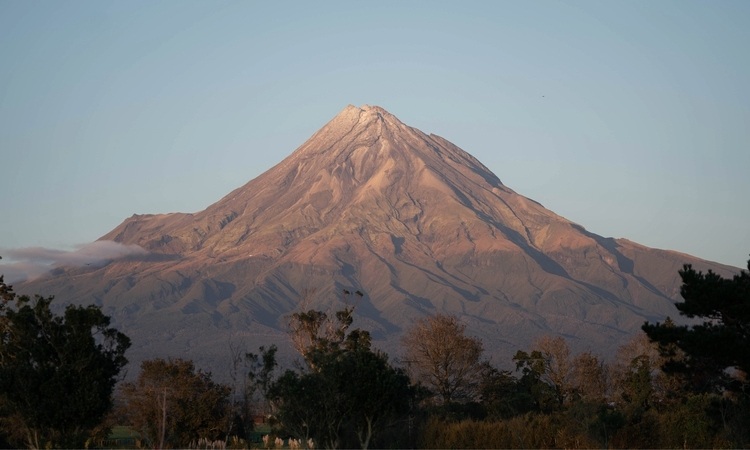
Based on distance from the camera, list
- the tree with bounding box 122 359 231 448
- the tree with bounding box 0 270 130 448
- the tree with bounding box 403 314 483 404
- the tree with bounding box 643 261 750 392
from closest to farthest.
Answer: the tree with bounding box 643 261 750 392
the tree with bounding box 0 270 130 448
the tree with bounding box 122 359 231 448
the tree with bounding box 403 314 483 404

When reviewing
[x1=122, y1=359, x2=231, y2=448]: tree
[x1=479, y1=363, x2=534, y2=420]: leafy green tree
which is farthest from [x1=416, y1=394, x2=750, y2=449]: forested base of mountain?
[x1=122, y1=359, x2=231, y2=448]: tree

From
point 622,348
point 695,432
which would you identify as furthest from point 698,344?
point 622,348

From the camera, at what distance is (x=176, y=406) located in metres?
56.8

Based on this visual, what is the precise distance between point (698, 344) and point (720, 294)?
6.92 feet

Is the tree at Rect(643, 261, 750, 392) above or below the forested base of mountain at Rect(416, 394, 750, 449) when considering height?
above

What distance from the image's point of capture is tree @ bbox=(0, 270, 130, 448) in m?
40.5

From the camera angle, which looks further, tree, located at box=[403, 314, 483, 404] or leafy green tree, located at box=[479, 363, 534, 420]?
tree, located at box=[403, 314, 483, 404]

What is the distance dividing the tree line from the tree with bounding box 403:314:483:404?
21.7 feet

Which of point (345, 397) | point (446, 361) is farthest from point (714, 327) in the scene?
point (446, 361)

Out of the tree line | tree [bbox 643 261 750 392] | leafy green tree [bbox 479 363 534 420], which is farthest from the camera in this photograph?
leafy green tree [bbox 479 363 534 420]

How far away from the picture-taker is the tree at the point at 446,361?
7231cm

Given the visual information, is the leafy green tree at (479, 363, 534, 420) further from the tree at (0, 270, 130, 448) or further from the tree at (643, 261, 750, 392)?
the tree at (0, 270, 130, 448)

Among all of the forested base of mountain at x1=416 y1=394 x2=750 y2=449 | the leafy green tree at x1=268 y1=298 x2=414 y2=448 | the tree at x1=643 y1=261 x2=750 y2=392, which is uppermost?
the tree at x1=643 y1=261 x2=750 y2=392

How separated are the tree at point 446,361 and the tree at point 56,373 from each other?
33.1 m
